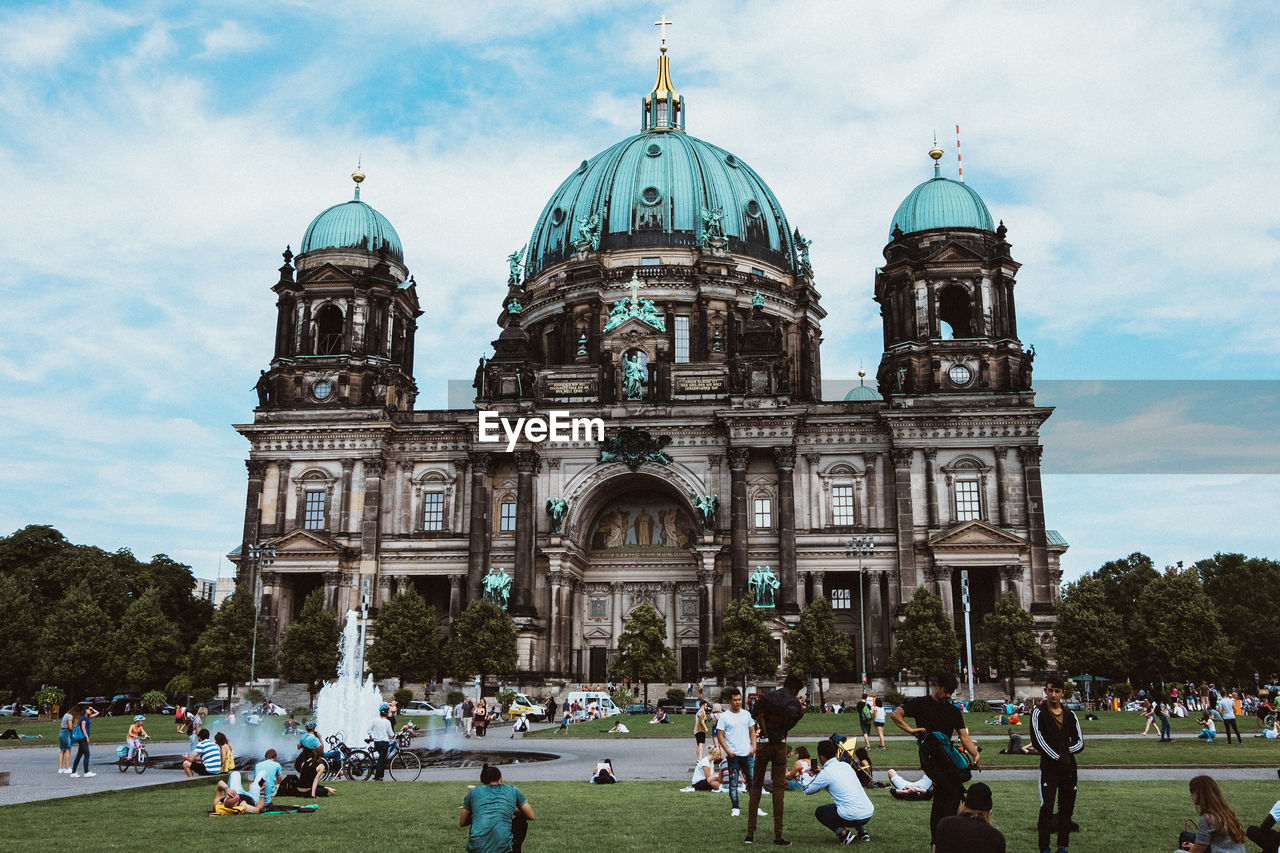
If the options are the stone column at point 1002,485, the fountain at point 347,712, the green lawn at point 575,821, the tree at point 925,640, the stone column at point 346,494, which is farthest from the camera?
the stone column at point 346,494

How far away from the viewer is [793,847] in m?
14.7

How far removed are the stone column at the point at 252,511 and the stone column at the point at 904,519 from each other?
3810 cm

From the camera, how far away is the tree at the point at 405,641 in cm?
6088

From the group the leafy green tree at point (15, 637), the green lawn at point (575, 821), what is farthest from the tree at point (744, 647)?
the leafy green tree at point (15, 637)

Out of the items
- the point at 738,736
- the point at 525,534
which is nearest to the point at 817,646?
the point at 525,534

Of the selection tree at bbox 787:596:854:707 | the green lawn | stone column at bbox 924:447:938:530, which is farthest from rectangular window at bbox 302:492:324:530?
the green lawn

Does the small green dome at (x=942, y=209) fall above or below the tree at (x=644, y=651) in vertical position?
above

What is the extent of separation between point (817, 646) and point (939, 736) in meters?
45.3

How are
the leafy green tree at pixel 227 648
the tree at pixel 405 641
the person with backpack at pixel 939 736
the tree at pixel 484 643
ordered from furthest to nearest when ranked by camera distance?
the leafy green tree at pixel 227 648, the tree at pixel 405 641, the tree at pixel 484 643, the person with backpack at pixel 939 736

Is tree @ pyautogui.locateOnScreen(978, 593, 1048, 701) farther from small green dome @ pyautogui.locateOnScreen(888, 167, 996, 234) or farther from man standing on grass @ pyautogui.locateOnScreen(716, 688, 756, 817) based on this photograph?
man standing on grass @ pyautogui.locateOnScreen(716, 688, 756, 817)

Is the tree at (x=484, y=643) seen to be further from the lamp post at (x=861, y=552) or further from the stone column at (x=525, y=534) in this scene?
the lamp post at (x=861, y=552)

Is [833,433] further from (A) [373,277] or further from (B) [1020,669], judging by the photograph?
(A) [373,277]

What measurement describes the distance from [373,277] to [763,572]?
103ft

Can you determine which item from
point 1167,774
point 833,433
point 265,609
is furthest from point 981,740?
point 265,609
